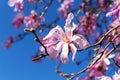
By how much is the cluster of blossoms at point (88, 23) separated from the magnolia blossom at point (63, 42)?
275cm

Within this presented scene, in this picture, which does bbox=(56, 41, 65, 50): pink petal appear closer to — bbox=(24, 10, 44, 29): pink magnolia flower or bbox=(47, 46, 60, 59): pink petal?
bbox=(47, 46, 60, 59): pink petal

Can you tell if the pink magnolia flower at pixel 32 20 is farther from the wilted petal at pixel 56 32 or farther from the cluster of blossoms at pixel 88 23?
the wilted petal at pixel 56 32

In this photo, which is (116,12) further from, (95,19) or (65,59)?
Result: (95,19)

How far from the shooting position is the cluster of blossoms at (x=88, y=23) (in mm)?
4529

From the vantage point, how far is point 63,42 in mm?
1711

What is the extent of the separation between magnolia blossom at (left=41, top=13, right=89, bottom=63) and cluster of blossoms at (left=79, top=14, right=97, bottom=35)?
275 centimetres

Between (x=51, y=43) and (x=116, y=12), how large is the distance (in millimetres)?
920

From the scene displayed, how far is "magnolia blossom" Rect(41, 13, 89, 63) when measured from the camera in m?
1.63

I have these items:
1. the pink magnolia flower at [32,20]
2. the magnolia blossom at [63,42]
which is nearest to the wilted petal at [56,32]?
Answer: the magnolia blossom at [63,42]

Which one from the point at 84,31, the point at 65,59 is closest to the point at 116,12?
the point at 65,59

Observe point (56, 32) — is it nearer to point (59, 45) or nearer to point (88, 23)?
point (59, 45)

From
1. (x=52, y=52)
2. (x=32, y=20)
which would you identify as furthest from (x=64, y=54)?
(x=32, y=20)

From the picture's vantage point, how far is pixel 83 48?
1.69 m

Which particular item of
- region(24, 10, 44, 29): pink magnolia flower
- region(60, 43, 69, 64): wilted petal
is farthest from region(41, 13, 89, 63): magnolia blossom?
region(24, 10, 44, 29): pink magnolia flower
